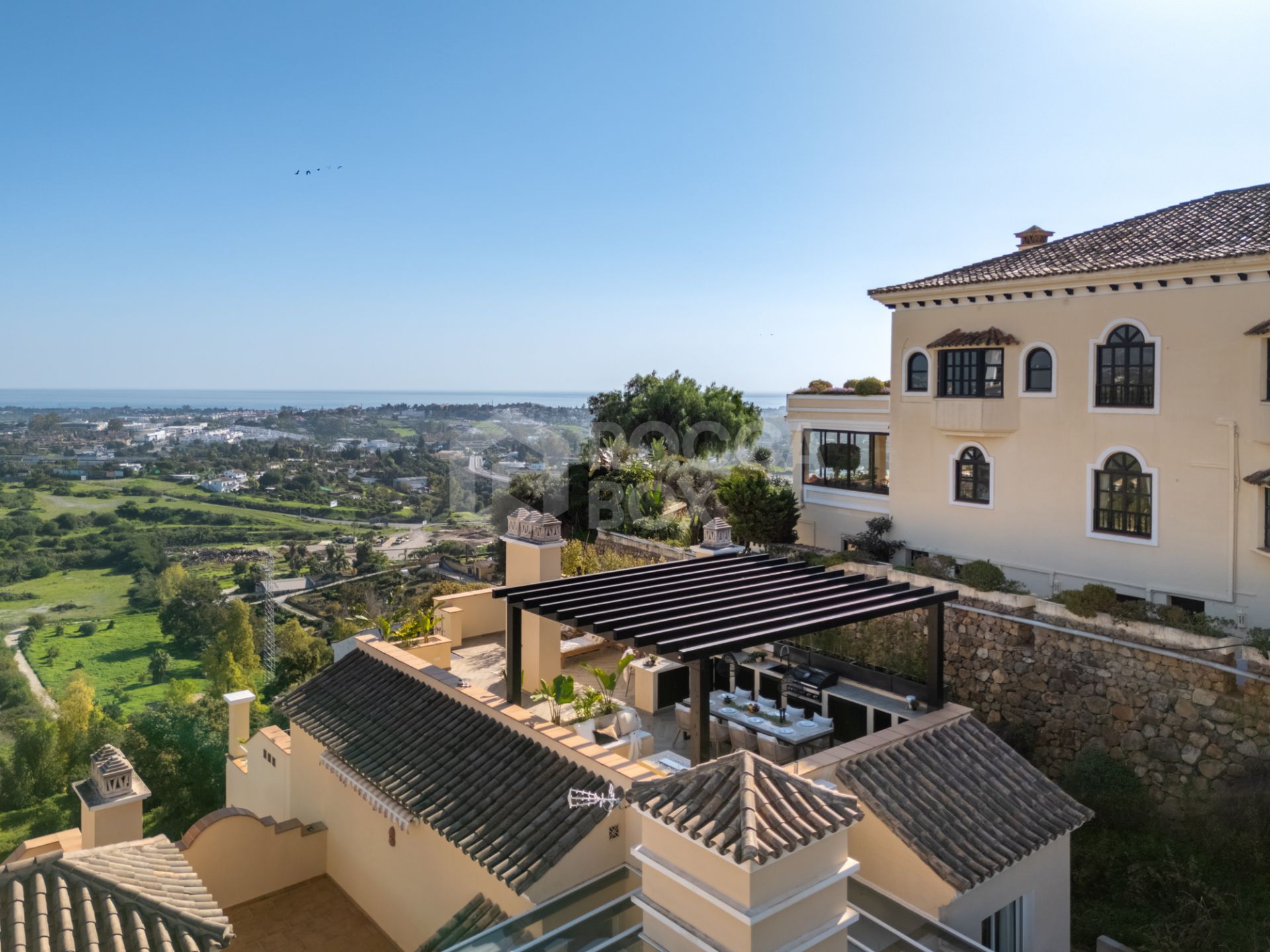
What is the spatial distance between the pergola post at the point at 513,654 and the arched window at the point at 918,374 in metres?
14.6

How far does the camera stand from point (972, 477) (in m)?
19.5

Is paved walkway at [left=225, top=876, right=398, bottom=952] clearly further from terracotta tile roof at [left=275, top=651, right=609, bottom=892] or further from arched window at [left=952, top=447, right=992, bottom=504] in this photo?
arched window at [left=952, top=447, right=992, bottom=504]

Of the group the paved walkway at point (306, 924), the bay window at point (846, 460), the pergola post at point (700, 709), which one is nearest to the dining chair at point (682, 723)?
the pergola post at point (700, 709)

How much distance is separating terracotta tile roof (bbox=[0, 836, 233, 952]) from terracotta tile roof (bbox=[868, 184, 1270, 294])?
1811 centimetres

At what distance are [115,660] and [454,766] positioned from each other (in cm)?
4937

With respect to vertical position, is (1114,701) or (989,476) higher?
(989,476)

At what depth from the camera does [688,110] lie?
23.6 metres

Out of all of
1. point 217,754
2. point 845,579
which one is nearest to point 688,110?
point 845,579

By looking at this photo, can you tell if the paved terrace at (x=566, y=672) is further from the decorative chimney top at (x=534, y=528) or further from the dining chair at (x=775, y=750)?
the decorative chimney top at (x=534, y=528)

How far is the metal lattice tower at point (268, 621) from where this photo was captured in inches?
1673

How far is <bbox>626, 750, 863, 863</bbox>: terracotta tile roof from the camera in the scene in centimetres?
479

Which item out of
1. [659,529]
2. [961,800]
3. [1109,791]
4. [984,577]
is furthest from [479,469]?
[961,800]

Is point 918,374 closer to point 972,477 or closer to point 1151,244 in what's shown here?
point 972,477

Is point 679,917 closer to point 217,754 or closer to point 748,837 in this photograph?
point 748,837
